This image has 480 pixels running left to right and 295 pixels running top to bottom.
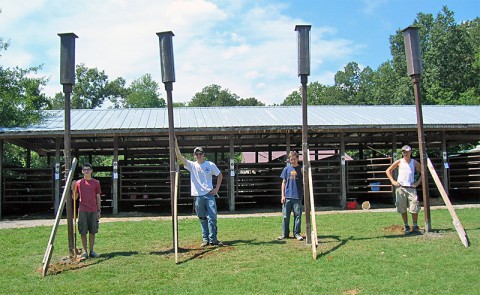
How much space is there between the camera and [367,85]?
65.2 meters

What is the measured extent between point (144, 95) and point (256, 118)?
5621 cm

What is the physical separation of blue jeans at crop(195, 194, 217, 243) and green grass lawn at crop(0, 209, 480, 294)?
38cm

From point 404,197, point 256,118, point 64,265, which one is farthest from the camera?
point 256,118

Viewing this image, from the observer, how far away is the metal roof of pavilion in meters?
14.6

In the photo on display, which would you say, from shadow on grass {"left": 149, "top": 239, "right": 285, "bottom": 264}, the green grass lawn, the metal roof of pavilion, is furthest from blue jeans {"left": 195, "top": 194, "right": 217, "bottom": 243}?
the metal roof of pavilion

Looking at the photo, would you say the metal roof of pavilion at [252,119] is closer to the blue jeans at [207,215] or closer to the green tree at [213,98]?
the blue jeans at [207,215]

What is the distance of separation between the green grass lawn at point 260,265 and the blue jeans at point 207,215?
38 cm

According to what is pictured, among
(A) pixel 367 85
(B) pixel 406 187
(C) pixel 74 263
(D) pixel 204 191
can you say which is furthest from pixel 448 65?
(C) pixel 74 263

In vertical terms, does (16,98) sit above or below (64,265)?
above

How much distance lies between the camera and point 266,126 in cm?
1465

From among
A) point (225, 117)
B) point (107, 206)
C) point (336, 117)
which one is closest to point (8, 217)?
point (107, 206)

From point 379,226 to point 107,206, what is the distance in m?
11.9

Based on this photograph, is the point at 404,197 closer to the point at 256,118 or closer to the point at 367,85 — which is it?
the point at 256,118

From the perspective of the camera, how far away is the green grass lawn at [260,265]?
5.74 meters
